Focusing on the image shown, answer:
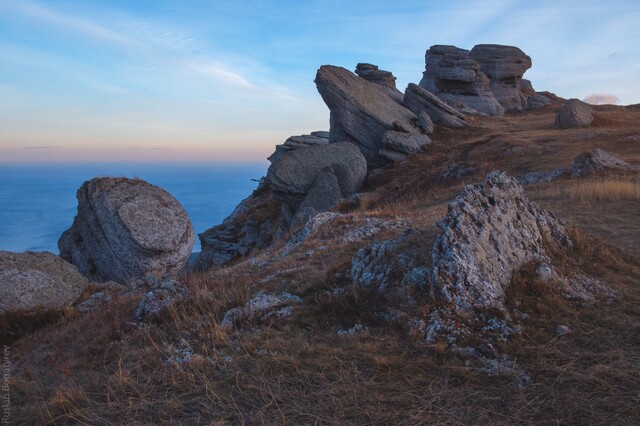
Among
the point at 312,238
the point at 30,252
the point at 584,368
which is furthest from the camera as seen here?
the point at 30,252

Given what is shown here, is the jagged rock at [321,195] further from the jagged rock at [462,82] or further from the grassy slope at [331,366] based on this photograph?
the jagged rock at [462,82]

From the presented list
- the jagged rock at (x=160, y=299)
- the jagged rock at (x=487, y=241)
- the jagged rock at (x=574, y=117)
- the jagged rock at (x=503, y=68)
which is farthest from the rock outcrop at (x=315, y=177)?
the jagged rock at (x=503, y=68)

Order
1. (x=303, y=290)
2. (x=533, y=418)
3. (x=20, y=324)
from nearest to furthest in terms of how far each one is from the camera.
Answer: (x=533, y=418)
(x=303, y=290)
(x=20, y=324)

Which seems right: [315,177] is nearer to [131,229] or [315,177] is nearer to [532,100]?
[131,229]

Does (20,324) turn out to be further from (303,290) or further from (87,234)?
(303,290)

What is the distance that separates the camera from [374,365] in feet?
16.4

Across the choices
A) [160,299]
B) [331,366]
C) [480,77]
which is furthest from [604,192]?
[480,77]

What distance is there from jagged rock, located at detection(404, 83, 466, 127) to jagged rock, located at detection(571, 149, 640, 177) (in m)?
17.6

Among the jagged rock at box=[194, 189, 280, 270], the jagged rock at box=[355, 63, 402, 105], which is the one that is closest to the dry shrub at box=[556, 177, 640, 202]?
the jagged rock at box=[194, 189, 280, 270]

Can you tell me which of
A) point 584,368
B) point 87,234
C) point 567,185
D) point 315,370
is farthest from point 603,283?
point 87,234

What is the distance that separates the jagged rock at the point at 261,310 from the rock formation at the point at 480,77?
41.8 m

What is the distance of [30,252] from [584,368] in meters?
14.8

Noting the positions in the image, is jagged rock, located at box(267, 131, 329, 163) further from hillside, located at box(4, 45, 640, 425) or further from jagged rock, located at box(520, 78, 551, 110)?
jagged rock, located at box(520, 78, 551, 110)

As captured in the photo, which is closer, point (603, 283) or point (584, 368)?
point (584, 368)
